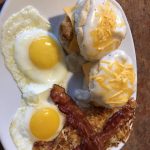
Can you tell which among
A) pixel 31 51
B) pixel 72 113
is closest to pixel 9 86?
pixel 31 51

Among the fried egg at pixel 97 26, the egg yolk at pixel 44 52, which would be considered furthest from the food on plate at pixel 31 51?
the fried egg at pixel 97 26

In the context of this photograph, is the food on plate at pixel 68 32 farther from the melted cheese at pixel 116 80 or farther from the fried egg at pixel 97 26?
the melted cheese at pixel 116 80

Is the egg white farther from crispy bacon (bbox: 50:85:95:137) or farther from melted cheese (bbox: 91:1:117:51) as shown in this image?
melted cheese (bbox: 91:1:117:51)

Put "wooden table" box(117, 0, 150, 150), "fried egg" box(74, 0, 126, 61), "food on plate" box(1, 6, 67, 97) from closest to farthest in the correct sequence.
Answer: "fried egg" box(74, 0, 126, 61) < "food on plate" box(1, 6, 67, 97) < "wooden table" box(117, 0, 150, 150)

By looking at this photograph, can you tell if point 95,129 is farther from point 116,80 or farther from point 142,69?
point 142,69

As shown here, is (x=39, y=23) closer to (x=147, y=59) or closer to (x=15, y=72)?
(x=15, y=72)

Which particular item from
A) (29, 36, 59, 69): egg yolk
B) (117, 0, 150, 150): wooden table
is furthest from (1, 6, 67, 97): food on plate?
(117, 0, 150, 150): wooden table
